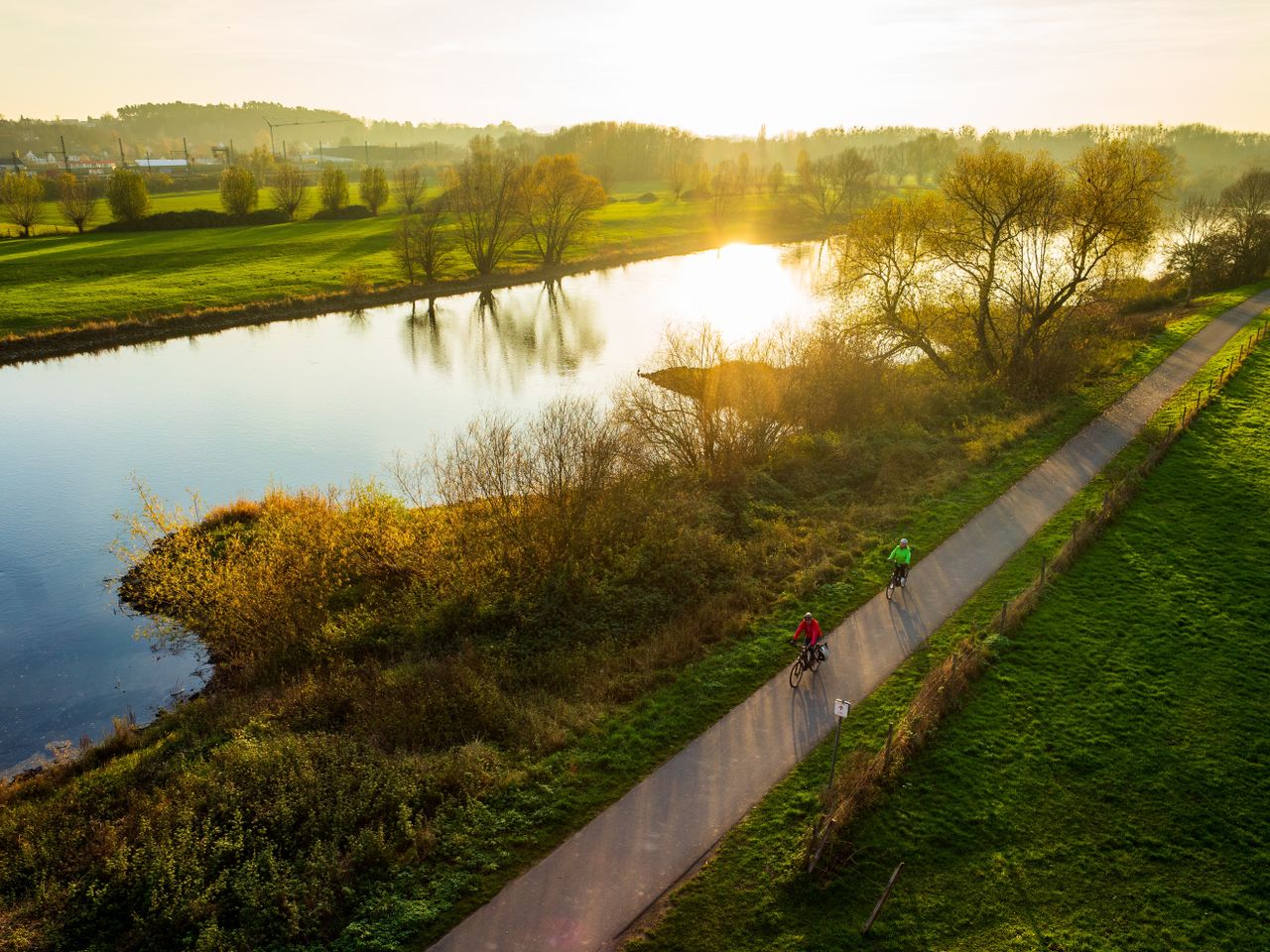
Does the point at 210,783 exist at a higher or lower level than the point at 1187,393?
lower

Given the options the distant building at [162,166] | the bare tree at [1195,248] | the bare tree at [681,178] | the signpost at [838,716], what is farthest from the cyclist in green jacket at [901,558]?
the distant building at [162,166]

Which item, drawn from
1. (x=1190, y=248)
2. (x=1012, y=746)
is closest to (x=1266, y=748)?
(x=1012, y=746)

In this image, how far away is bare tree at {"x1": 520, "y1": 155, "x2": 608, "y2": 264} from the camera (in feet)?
229

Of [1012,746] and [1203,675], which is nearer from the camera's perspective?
[1012,746]

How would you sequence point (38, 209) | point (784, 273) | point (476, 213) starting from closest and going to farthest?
point (476, 213) → point (784, 273) → point (38, 209)

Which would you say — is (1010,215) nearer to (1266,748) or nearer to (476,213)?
(1266,748)

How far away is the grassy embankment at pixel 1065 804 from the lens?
36.3ft

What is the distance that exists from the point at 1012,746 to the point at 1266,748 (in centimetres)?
481

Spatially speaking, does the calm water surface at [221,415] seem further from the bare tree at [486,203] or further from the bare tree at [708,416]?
the bare tree at [708,416]

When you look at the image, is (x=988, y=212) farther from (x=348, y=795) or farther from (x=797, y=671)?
(x=348, y=795)

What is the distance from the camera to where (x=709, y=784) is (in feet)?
43.8

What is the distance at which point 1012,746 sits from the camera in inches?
566

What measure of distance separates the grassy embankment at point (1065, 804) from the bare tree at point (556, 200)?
5915 cm

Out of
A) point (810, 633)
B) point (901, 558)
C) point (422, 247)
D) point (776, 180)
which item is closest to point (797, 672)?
point (810, 633)
